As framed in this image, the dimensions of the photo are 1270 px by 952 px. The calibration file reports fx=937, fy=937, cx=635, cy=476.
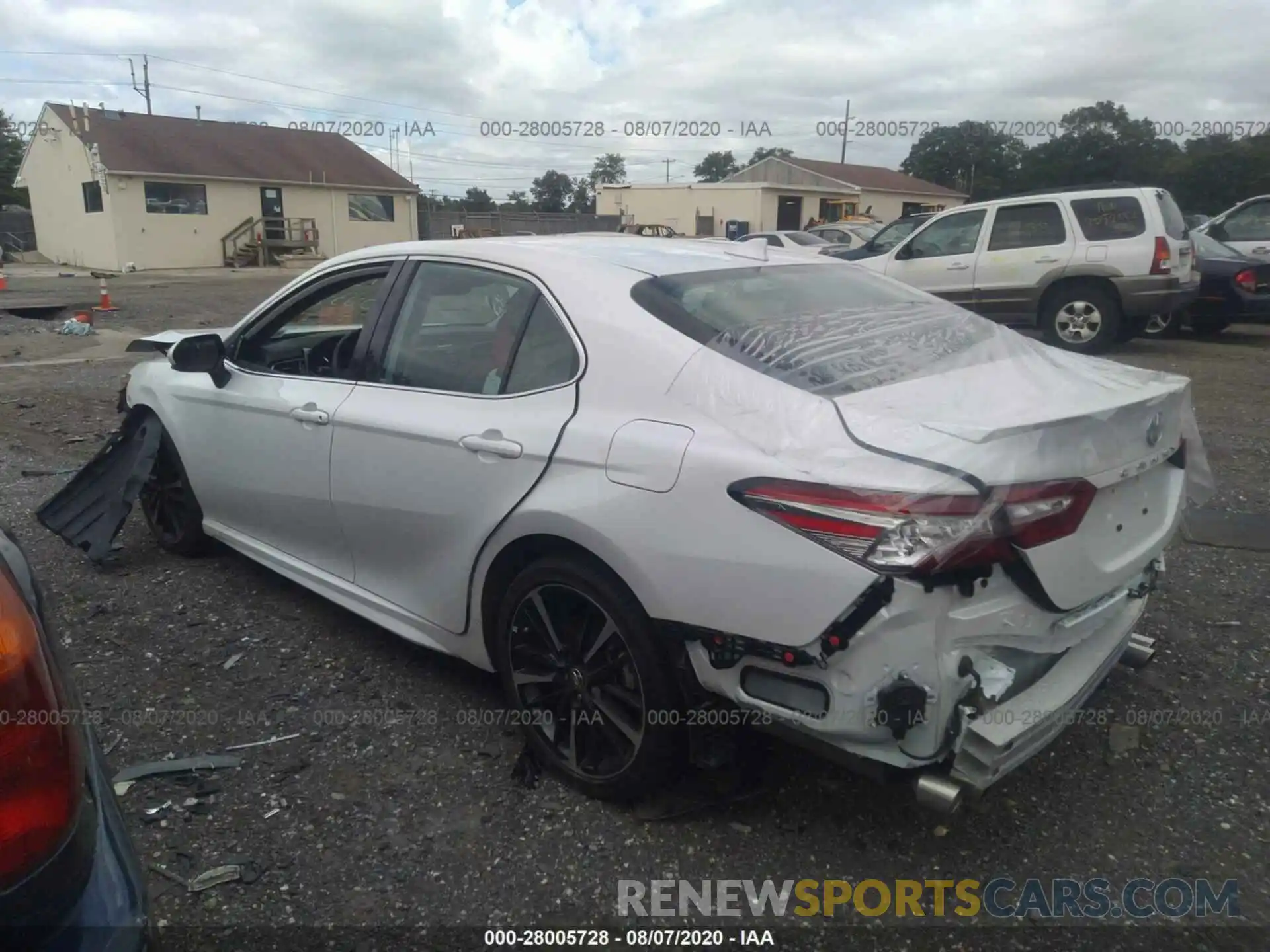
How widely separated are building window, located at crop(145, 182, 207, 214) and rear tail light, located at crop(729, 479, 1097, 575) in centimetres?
3665

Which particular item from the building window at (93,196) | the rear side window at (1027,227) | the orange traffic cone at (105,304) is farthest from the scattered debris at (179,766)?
the building window at (93,196)

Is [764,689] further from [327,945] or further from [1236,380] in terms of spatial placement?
[1236,380]

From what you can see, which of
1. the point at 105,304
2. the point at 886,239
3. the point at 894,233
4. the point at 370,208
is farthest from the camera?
the point at 370,208

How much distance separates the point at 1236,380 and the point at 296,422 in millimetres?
9181

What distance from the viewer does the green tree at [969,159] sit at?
51.0 meters

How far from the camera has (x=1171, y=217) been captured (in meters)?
10.2

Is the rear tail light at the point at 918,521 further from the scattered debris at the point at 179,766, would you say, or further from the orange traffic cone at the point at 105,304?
the orange traffic cone at the point at 105,304

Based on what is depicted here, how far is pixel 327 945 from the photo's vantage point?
2320mm

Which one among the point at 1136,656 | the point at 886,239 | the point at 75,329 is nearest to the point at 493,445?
the point at 1136,656

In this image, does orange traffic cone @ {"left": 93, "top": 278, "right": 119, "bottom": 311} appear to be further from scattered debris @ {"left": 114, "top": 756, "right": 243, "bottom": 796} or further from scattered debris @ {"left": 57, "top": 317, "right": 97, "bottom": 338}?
scattered debris @ {"left": 114, "top": 756, "right": 243, "bottom": 796}

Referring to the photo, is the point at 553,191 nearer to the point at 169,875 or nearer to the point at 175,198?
the point at 175,198

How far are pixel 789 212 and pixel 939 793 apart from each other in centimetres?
4942

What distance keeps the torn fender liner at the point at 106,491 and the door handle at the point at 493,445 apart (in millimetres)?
2257

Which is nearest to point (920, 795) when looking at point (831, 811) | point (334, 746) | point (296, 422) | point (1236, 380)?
point (831, 811)
